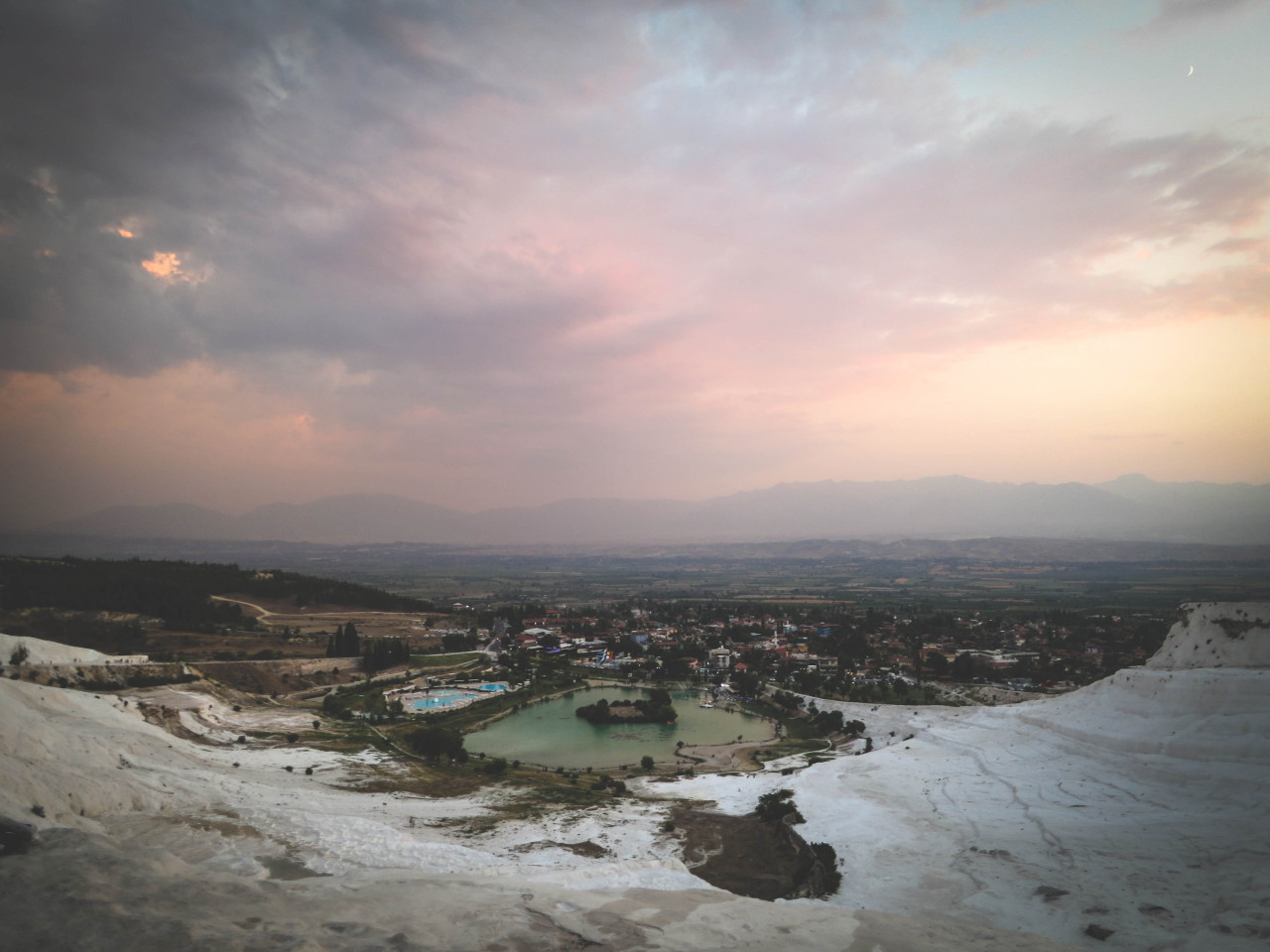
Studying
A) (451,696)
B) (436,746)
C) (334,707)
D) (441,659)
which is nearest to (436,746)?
(436,746)

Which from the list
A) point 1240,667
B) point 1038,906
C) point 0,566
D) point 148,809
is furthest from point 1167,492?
point 0,566

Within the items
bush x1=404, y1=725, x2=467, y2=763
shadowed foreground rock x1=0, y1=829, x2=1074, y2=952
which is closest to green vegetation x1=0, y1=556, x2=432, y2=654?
bush x1=404, y1=725, x2=467, y2=763

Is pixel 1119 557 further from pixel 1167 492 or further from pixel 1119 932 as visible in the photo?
pixel 1119 932

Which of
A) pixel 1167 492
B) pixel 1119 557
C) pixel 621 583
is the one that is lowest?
pixel 621 583

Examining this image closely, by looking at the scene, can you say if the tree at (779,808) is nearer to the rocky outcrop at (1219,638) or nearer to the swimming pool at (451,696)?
the rocky outcrop at (1219,638)

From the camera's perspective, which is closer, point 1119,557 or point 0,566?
point 0,566

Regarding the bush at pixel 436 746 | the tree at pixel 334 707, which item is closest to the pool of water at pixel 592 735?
the bush at pixel 436 746

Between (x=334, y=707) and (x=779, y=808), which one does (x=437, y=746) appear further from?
(x=779, y=808)
